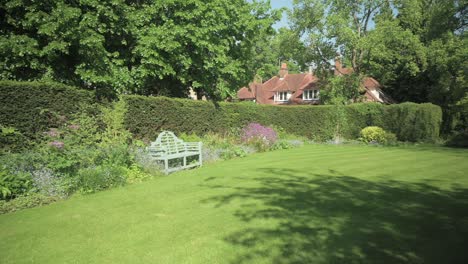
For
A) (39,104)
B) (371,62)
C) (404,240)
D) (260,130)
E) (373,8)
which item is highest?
(373,8)

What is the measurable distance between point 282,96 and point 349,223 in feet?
151

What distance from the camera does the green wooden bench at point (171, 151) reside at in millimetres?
9812

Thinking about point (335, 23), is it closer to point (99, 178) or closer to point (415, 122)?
point (415, 122)

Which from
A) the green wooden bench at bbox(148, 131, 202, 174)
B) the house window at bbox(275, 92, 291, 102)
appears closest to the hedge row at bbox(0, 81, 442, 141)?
the green wooden bench at bbox(148, 131, 202, 174)

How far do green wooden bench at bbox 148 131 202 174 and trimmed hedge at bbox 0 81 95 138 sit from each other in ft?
9.74

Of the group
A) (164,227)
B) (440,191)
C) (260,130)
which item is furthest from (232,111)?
(164,227)

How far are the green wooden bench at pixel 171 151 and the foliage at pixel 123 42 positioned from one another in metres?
4.41

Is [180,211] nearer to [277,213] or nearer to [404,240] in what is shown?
[277,213]

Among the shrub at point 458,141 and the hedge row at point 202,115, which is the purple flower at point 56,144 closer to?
the hedge row at point 202,115

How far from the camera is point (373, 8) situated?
30.9 m

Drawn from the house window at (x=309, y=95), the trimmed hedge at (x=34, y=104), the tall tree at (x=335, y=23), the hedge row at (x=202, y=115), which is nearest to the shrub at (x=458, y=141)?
the hedge row at (x=202, y=115)

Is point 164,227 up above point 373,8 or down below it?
below

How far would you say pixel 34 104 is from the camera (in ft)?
30.5

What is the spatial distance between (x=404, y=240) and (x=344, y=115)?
63.7 ft
